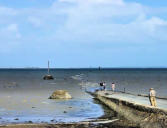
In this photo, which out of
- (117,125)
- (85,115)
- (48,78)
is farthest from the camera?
(48,78)

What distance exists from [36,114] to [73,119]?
604 centimetres

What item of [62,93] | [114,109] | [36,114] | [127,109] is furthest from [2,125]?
[62,93]

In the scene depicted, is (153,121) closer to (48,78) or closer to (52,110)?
(52,110)

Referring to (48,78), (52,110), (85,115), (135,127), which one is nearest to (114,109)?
(85,115)

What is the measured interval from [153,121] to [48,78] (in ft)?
401

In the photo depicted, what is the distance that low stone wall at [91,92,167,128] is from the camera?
1032 inches

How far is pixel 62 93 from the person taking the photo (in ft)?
195

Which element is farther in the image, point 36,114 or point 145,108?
point 36,114

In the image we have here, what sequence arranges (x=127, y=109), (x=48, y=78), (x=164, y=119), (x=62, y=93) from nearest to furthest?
(x=164, y=119), (x=127, y=109), (x=62, y=93), (x=48, y=78)

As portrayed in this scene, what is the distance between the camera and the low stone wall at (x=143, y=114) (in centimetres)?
2621

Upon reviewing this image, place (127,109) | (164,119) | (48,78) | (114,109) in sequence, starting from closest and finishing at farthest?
(164,119) → (127,109) → (114,109) → (48,78)

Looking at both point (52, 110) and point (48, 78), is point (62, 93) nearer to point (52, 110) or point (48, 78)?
point (52, 110)

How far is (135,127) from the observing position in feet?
94.3

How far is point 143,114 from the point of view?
98.8 feet
